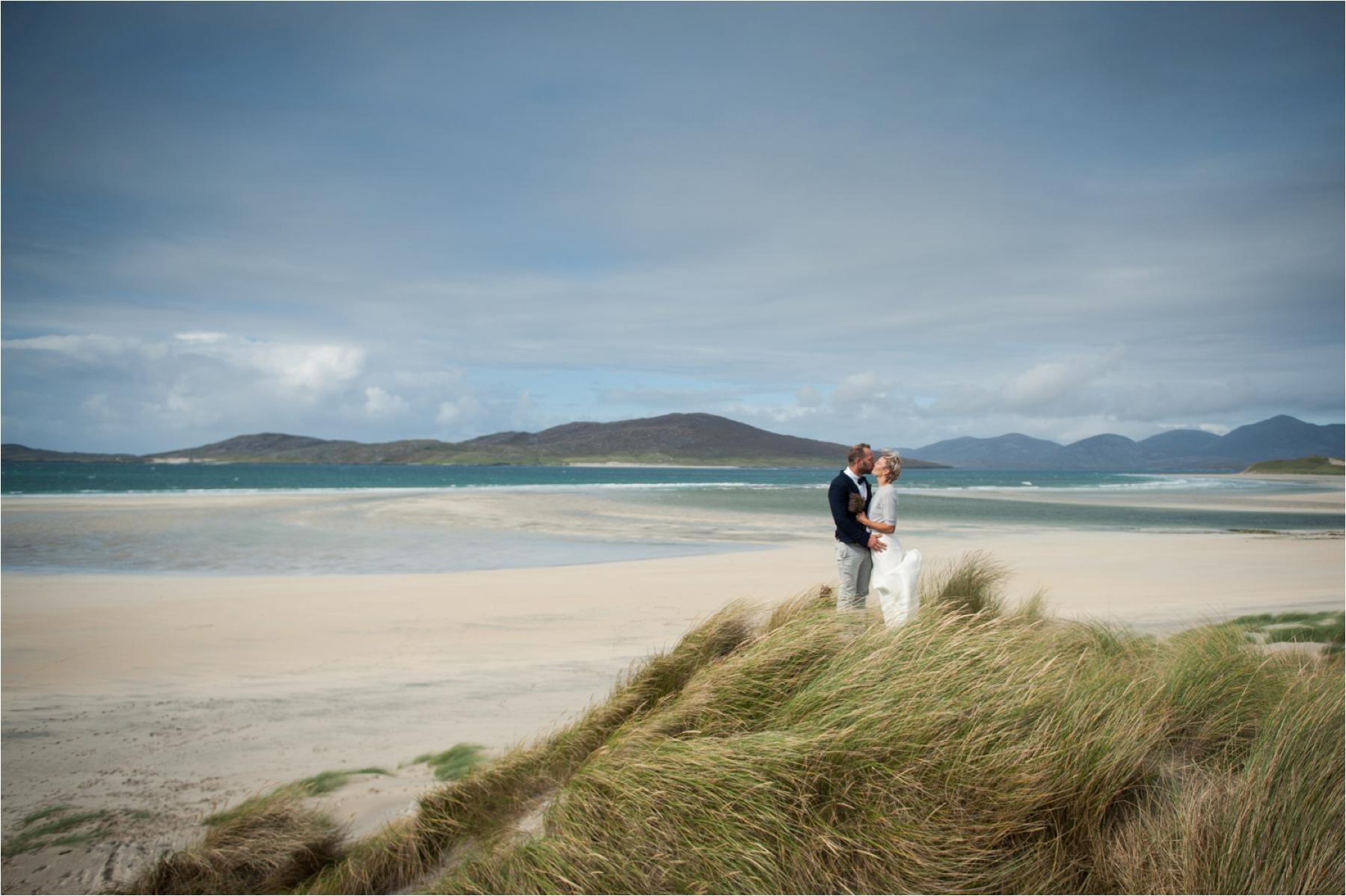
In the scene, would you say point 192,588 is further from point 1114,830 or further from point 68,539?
point 1114,830

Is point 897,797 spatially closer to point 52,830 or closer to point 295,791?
point 295,791

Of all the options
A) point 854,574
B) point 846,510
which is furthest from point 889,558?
point 854,574

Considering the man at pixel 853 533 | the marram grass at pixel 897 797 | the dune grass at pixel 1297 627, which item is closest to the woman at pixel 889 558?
the man at pixel 853 533

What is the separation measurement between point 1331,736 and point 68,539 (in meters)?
31.2

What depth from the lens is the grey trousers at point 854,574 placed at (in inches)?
284

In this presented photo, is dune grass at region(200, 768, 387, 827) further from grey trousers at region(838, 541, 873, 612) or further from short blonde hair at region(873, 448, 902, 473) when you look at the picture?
short blonde hair at region(873, 448, 902, 473)

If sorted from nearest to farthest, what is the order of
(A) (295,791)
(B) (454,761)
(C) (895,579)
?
(A) (295,791), (B) (454,761), (C) (895,579)

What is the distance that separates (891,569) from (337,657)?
7.39 meters

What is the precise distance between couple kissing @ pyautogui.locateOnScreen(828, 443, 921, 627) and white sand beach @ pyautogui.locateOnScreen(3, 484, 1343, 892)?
297 centimetres

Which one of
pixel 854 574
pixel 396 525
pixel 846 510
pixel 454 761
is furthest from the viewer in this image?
pixel 396 525

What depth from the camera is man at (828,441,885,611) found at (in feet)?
22.9

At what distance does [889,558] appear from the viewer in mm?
6629

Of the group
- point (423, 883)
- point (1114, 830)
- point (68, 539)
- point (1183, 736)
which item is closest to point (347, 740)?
point (423, 883)

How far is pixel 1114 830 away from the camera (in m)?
3.85
